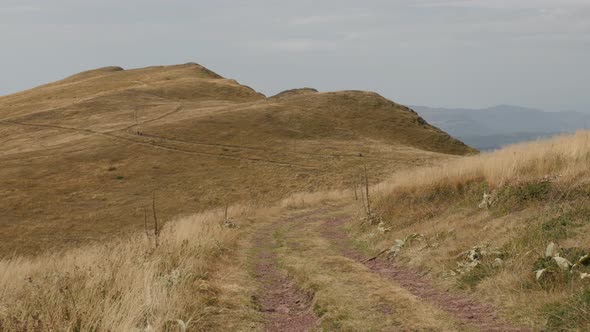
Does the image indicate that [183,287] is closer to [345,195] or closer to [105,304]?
[105,304]

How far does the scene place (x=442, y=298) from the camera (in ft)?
33.8

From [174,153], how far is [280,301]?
62.2 m

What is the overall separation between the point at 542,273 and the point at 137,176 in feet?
190

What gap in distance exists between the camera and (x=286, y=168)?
6494 centimetres

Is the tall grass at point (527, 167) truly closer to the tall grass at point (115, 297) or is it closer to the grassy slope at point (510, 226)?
the grassy slope at point (510, 226)

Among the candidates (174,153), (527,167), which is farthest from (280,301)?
(174,153)

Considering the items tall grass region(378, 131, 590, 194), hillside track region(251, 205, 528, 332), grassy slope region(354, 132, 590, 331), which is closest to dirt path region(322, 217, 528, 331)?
hillside track region(251, 205, 528, 332)

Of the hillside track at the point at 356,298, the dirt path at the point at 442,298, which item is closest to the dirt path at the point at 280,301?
the hillside track at the point at 356,298

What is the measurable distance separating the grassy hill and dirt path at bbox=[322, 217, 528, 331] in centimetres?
3038

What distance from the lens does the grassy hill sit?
164 feet

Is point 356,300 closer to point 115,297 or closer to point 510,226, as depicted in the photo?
point 115,297

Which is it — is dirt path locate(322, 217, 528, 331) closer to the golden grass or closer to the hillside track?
the hillside track

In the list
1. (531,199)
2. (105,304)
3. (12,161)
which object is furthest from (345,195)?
(12,161)

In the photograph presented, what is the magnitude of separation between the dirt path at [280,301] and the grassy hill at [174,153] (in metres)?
27.8
